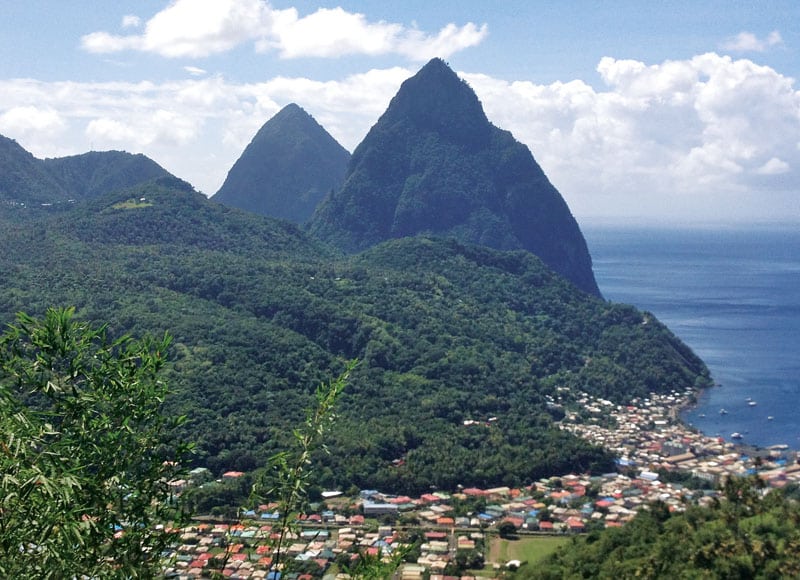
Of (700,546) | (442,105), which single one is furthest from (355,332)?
(442,105)

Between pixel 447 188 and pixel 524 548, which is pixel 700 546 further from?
pixel 447 188

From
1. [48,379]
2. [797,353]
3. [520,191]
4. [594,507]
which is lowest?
[594,507]

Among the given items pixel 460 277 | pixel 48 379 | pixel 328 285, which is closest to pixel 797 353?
pixel 460 277

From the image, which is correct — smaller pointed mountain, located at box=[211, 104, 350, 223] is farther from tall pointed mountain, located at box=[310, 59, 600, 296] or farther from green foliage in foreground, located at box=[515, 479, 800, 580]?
green foliage in foreground, located at box=[515, 479, 800, 580]

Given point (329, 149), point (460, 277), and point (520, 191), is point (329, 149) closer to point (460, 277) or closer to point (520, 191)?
point (520, 191)

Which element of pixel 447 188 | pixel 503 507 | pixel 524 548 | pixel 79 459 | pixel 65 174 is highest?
pixel 447 188

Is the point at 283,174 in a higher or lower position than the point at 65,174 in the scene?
higher
